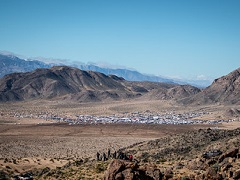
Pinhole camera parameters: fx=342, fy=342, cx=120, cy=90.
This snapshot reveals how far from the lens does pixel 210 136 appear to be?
130 feet

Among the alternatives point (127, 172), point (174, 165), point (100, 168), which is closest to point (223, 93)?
point (174, 165)

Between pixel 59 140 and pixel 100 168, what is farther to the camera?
pixel 59 140

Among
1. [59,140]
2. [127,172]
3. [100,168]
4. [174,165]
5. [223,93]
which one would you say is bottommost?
[59,140]

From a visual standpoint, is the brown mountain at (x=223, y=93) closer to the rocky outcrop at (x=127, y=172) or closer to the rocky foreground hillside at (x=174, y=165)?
the rocky foreground hillside at (x=174, y=165)

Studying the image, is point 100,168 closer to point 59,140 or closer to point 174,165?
point 174,165

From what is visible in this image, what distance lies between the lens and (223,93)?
14338 cm

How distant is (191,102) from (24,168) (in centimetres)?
12144

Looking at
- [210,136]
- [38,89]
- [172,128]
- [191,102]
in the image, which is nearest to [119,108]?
[191,102]

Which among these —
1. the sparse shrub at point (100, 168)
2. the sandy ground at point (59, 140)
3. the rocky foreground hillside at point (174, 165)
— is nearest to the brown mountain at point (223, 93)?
the sandy ground at point (59, 140)

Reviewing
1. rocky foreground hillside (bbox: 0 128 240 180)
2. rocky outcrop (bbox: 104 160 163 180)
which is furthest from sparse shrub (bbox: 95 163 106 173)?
rocky outcrop (bbox: 104 160 163 180)

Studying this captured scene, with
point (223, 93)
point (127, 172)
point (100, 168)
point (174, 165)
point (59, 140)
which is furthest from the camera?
point (223, 93)

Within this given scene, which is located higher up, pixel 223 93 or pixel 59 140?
pixel 223 93

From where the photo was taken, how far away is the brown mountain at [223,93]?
138m

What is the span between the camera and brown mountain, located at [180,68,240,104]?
452 ft
